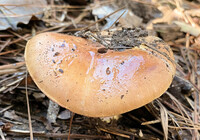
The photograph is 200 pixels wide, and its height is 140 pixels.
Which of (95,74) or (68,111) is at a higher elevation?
(95,74)

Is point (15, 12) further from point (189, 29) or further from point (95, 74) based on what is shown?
point (189, 29)

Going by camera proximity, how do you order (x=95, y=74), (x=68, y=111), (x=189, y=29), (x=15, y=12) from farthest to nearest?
(x=189, y=29)
(x=15, y=12)
(x=68, y=111)
(x=95, y=74)

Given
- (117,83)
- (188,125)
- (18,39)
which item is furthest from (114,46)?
(18,39)

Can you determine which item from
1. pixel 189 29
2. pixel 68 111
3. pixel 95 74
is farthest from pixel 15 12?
pixel 189 29

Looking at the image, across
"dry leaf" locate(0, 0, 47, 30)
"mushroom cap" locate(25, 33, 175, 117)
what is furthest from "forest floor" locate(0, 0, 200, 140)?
"mushroom cap" locate(25, 33, 175, 117)

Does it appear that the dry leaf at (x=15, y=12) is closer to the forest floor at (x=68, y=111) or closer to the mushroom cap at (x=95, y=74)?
the forest floor at (x=68, y=111)

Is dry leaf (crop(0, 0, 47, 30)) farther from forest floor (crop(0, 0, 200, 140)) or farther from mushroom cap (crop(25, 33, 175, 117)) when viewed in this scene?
mushroom cap (crop(25, 33, 175, 117))

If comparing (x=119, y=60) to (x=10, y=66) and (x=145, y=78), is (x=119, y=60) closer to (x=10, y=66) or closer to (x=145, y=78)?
(x=145, y=78)

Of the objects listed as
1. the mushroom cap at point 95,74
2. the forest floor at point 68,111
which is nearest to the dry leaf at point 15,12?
→ the forest floor at point 68,111
